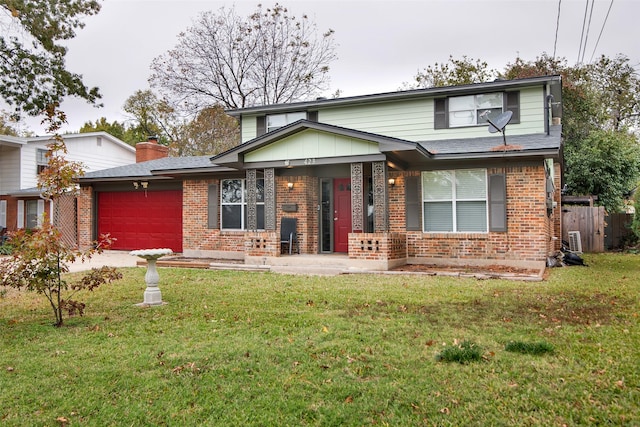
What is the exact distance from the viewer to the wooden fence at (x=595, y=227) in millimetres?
16516

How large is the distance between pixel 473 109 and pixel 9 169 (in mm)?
19654

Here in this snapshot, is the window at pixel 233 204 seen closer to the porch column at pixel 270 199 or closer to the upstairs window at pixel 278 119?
the porch column at pixel 270 199

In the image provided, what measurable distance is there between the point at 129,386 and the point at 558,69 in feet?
89.5

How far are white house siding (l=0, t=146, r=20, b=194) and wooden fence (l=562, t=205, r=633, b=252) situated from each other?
2258 centimetres

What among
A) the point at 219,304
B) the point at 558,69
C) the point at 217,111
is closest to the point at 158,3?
Answer: the point at 217,111

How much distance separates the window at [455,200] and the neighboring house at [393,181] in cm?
2

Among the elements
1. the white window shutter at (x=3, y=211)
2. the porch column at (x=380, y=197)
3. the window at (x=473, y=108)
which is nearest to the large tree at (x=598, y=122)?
the window at (x=473, y=108)

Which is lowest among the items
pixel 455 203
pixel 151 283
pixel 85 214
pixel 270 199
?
pixel 151 283

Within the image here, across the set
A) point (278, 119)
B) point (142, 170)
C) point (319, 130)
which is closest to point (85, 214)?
point (142, 170)

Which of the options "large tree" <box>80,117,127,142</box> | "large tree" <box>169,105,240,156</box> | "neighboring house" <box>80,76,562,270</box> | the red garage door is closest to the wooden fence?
"neighboring house" <box>80,76,562,270</box>

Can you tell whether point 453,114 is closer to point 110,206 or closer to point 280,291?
point 280,291

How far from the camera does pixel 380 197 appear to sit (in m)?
10.8

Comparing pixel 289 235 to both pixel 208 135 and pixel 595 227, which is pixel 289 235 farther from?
pixel 208 135

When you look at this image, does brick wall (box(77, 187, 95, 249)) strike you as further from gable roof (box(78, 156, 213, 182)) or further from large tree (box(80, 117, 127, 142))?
Answer: large tree (box(80, 117, 127, 142))
